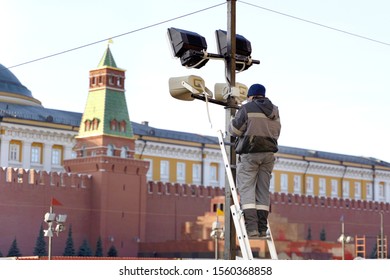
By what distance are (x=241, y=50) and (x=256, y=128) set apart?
3.48 feet

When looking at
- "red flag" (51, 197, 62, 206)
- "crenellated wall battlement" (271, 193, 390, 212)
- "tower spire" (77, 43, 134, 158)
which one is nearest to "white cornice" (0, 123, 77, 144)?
"tower spire" (77, 43, 134, 158)

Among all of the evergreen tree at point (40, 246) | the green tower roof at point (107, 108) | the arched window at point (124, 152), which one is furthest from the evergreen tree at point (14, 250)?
the arched window at point (124, 152)

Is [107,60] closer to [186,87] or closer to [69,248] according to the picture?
[69,248]

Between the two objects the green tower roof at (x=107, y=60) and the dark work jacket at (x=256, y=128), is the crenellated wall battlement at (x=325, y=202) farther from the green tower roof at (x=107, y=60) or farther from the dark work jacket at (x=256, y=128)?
the dark work jacket at (x=256, y=128)

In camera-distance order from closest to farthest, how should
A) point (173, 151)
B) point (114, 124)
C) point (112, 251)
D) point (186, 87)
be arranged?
point (186, 87) → point (112, 251) → point (114, 124) → point (173, 151)

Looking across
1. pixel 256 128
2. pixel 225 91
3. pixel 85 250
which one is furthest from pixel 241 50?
pixel 85 250

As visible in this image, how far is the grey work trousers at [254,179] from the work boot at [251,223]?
0.09 feet

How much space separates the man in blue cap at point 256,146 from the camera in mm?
4305

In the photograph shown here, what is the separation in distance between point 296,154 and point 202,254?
19057 mm

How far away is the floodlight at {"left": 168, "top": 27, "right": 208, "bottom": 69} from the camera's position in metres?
4.90

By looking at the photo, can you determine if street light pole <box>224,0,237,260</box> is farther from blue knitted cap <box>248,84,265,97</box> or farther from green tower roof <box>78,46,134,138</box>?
green tower roof <box>78,46,134,138</box>

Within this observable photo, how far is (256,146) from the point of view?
14.1ft
